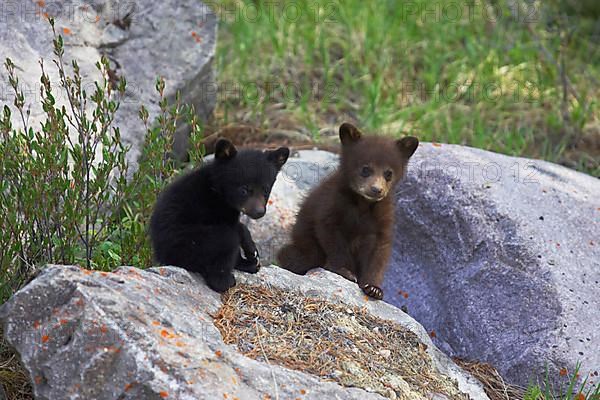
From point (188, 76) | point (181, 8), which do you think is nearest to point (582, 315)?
point (188, 76)

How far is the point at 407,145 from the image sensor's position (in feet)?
19.0

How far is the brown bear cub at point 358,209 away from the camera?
5617mm

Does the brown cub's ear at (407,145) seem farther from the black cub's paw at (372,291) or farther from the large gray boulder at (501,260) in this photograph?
the black cub's paw at (372,291)

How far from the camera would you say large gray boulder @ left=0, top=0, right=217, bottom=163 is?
666 centimetres

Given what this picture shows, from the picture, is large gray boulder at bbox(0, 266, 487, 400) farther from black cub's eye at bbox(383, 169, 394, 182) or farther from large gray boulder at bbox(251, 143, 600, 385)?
black cub's eye at bbox(383, 169, 394, 182)

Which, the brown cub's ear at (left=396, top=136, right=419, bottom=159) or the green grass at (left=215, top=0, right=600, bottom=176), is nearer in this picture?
the brown cub's ear at (left=396, top=136, right=419, bottom=159)

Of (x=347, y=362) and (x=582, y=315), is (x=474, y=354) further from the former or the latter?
(x=347, y=362)

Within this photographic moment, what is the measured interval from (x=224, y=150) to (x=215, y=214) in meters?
0.35

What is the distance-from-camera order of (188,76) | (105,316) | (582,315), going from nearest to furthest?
(105,316) < (582,315) < (188,76)

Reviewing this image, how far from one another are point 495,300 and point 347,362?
1.70m

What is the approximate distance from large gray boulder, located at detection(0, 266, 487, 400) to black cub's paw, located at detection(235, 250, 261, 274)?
12.5 inches

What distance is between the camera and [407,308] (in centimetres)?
595

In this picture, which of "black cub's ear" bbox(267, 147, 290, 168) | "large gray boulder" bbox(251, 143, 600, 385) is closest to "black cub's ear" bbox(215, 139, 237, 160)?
"black cub's ear" bbox(267, 147, 290, 168)

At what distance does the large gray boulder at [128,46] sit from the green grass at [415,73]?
102 centimetres
